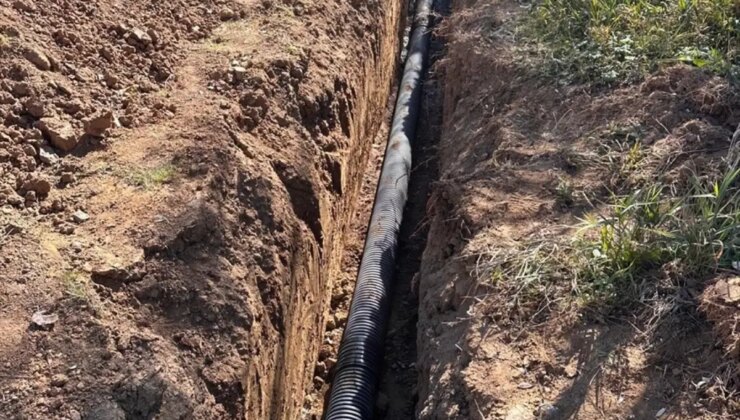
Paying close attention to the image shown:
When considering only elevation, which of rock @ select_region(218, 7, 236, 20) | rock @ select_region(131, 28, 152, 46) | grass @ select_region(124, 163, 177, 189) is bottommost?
grass @ select_region(124, 163, 177, 189)

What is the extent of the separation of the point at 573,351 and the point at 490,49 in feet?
11.0

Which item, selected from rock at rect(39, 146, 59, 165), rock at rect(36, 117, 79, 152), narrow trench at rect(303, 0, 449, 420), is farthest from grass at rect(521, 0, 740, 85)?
rock at rect(39, 146, 59, 165)

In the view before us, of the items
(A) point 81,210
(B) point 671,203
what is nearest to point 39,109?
(A) point 81,210

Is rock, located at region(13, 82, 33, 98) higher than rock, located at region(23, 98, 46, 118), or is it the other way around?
rock, located at region(13, 82, 33, 98)

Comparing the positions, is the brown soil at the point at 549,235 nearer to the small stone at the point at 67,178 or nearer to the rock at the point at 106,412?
the rock at the point at 106,412

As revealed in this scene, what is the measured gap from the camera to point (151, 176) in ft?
12.0

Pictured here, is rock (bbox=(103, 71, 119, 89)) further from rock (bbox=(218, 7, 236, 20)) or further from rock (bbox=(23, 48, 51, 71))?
rock (bbox=(218, 7, 236, 20))

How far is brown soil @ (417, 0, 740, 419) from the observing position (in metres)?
2.95

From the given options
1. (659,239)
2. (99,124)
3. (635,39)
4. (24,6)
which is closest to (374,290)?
(659,239)

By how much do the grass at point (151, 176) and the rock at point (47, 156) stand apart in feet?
1.25

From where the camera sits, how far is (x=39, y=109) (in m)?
3.62

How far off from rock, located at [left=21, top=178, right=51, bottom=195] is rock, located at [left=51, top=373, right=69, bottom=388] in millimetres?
1086

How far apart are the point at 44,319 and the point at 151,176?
1.06 m

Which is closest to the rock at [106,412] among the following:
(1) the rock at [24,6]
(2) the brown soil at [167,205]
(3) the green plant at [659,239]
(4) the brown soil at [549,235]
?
(2) the brown soil at [167,205]
